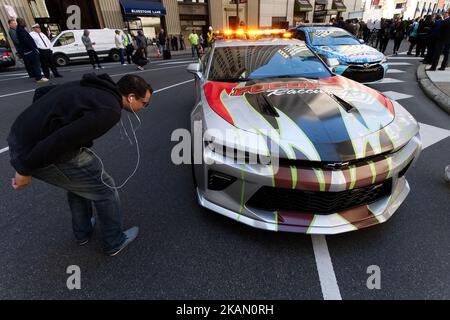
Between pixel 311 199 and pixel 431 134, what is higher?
pixel 311 199

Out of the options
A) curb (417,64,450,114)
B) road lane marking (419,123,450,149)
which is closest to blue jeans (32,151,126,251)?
road lane marking (419,123,450,149)

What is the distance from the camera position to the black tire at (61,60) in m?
12.8

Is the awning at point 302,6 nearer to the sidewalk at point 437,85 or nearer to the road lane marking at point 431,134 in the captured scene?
the sidewalk at point 437,85

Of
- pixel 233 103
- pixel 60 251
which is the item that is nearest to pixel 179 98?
pixel 233 103

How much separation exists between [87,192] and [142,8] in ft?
70.9

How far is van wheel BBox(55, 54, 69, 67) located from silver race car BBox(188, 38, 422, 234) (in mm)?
14432

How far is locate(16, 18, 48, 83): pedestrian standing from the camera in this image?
705cm

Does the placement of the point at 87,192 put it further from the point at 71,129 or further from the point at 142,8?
the point at 142,8

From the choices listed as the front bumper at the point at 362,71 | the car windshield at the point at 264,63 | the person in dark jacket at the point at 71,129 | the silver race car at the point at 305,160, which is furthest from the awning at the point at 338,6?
the person in dark jacket at the point at 71,129

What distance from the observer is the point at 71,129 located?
1.22m

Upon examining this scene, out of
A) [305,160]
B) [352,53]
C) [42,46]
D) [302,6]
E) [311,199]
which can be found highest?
[302,6]

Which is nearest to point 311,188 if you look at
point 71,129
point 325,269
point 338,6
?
point 325,269
